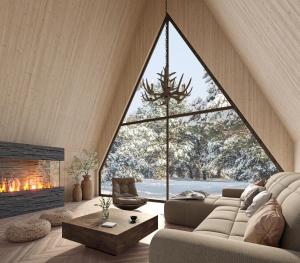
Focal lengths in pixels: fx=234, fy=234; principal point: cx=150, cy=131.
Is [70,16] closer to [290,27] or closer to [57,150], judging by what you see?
[57,150]

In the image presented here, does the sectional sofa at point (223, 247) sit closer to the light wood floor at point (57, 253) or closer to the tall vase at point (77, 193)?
→ the light wood floor at point (57, 253)

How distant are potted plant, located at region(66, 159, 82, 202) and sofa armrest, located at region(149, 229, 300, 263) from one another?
5.07 m

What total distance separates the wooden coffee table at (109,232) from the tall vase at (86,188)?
3.32 metres

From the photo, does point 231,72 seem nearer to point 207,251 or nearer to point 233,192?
point 233,192

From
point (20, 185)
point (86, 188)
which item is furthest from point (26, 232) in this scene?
point (86, 188)

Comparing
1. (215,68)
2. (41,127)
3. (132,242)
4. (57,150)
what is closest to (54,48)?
(41,127)

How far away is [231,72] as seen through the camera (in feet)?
17.4

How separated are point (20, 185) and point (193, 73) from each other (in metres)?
5.16

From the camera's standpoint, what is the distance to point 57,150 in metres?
5.77

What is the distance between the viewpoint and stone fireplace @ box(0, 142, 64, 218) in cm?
473

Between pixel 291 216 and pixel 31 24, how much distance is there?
460 centimetres

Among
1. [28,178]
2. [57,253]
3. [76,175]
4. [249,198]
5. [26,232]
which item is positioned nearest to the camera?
[57,253]

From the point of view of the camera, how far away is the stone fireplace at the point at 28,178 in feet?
15.5

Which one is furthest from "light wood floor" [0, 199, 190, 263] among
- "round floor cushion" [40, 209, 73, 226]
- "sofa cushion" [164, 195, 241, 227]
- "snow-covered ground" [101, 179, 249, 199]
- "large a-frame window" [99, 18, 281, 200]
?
"snow-covered ground" [101, 179, 249, 199]
